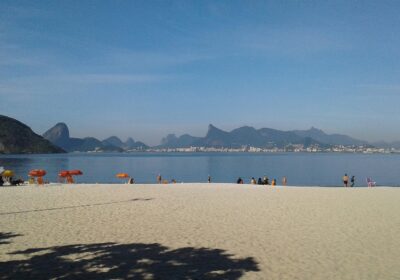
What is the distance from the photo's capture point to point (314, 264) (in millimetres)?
7465

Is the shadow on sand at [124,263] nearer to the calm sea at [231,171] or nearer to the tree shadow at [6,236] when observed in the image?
the tree shadow at [6,236]

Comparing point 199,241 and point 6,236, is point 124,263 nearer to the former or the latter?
point 199,241

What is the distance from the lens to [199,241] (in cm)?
936

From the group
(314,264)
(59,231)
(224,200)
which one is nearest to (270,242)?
(314,264)

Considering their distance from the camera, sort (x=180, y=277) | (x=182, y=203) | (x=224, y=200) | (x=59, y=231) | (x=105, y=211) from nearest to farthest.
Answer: (x=180, y=277)
(x=59, y=231)
(x=105, y=211)
(x=182, y=203)
(x=224, y=200)

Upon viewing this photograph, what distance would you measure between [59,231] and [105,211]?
394cm

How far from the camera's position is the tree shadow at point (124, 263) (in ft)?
22.0

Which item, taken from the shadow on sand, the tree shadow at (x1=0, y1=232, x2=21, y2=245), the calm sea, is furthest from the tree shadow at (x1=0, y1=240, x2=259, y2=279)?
the calm sea

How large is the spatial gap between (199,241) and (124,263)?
8.30ft

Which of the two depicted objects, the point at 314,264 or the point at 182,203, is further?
the point at 182,203

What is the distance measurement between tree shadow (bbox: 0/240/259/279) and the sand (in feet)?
0.07

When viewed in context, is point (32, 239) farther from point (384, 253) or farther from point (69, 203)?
point (384, 253)

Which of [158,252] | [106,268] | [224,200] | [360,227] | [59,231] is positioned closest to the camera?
[106,268]

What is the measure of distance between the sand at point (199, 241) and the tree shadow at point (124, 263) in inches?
0.8
